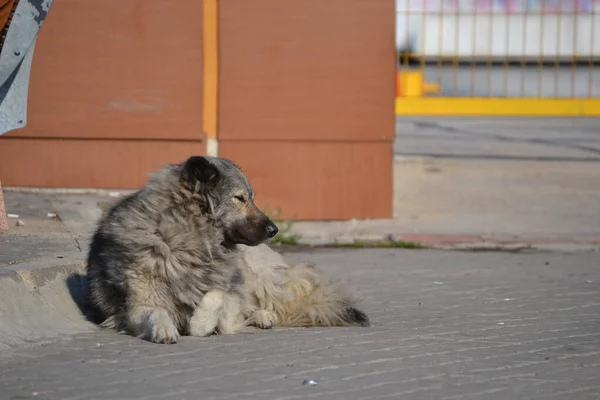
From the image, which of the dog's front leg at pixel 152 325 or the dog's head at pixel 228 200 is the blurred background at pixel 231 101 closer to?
the dog's head at pixel 228 200

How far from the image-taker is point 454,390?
4996mm

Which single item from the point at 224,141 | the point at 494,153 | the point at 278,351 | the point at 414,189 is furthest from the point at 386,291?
the point at 494,153

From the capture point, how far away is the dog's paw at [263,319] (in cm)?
649

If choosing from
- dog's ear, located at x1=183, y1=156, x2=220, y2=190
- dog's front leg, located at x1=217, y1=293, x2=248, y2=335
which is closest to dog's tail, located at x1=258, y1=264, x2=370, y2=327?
dog's front leg, located at x1=217, y1=293, x2=248, y2=335

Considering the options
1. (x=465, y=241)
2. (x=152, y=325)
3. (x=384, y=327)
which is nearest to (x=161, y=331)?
(x=152, y=325)

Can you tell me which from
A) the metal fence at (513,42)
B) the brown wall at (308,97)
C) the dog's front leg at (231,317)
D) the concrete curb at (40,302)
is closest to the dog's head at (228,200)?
the dog's front leg at (231,317)

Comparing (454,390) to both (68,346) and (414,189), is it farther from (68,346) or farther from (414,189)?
(414,189)

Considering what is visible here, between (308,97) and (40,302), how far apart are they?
20.7 feet

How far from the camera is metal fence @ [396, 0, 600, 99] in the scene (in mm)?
29766

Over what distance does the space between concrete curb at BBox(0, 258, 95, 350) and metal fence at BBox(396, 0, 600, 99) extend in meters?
23.8

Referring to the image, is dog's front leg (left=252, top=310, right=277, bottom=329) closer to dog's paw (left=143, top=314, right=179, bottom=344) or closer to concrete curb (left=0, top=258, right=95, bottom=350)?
dog's paw (left=143, top=314, right=179, bottom=344)

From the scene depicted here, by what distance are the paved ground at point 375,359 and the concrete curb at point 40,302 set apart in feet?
0.71

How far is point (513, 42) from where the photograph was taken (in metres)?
30.0

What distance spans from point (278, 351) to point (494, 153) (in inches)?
532
